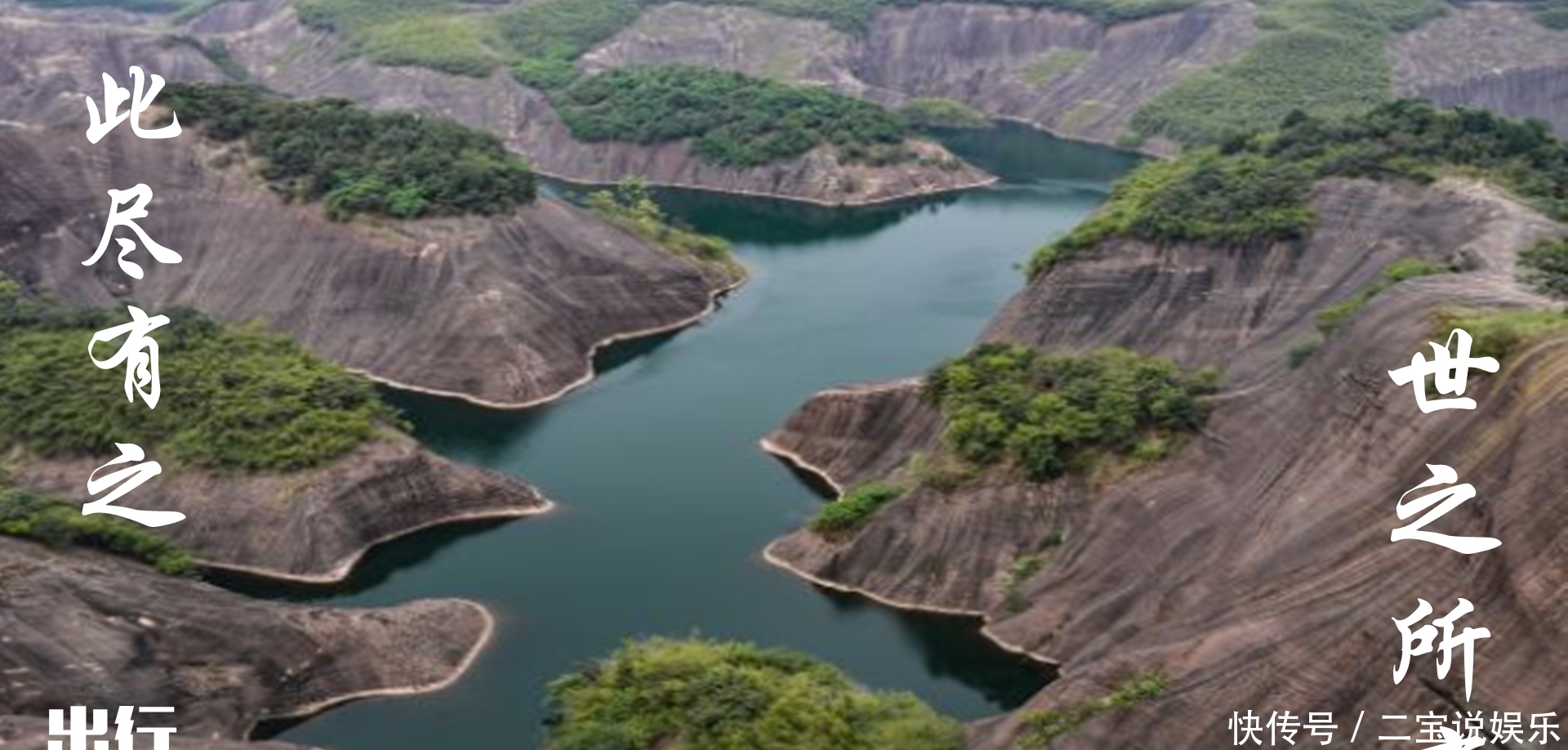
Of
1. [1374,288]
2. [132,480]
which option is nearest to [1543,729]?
[1374,288]

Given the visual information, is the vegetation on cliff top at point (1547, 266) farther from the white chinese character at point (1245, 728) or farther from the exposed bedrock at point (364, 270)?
the exposed bedrock at point (364, 270)

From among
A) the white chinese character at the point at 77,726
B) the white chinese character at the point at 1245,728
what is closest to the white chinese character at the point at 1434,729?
the white chinese character at the point at 1245,728

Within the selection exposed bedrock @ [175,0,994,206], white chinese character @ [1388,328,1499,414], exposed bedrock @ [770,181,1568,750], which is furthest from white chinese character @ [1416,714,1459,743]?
exposed bedrock @ [175,0,994,206]

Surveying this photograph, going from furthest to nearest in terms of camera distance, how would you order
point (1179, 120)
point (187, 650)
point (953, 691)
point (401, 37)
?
point (401, 37)
point (1179, 120)
point (953, 691)
point (187, 650)

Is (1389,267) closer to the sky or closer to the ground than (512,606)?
closer to the sky

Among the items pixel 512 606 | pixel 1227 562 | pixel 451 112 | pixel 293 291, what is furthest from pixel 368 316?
pixel 451 112

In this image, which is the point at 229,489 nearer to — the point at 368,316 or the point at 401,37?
the point at 368,316

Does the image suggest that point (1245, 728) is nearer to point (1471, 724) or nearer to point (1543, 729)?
point (1471, 724)

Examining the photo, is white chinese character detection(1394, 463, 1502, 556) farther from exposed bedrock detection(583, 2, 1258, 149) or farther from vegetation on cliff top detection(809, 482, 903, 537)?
exposed bedrock detection(583, 2, 1258, 149)
